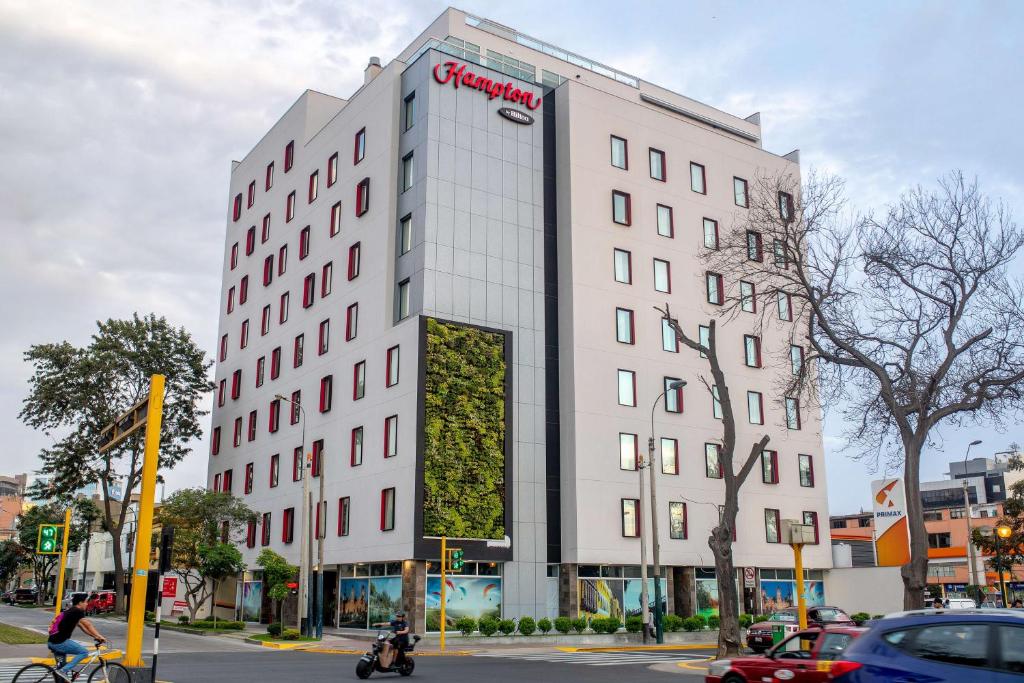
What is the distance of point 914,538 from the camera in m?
27.0

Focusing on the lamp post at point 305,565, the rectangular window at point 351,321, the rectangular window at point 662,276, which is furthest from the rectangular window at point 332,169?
the lamp post at point 305,565

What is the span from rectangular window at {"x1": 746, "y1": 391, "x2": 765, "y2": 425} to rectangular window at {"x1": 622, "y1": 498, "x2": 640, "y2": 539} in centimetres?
1004

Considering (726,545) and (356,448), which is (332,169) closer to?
(356,448)

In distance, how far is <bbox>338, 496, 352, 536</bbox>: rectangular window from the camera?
45.6 meters

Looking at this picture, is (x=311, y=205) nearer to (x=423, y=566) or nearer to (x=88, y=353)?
(x=88, y=353)

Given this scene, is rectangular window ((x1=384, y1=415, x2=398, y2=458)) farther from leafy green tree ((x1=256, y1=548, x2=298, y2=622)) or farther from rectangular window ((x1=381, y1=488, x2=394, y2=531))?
leafy green tree ((x1=256, y1=548, x2=298, y2=622))

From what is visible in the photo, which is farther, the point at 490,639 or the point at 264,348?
the point at 264,348

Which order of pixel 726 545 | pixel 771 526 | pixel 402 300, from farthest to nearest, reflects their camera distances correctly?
pixel 771 526 < pixel 402 300 < pixel 726 545

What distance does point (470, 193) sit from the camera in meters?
46.3

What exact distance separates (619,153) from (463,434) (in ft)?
62.2

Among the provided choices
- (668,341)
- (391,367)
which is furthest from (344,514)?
(668,341)

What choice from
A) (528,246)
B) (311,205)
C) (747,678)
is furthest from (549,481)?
(747,678)

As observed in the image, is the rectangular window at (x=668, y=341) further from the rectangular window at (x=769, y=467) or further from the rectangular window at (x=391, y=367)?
the rectangular window at (x=391, y=367)

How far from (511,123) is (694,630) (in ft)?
87.5
